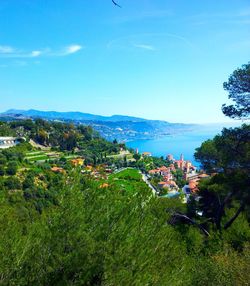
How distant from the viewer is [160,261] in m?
6.75

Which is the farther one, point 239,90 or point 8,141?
point 8,141

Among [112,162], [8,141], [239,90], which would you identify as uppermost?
[239,90]

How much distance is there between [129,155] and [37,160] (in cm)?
3208

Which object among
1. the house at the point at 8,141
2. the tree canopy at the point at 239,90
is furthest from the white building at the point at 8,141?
the tree canopy at the point at 239,90

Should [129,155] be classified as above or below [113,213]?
below

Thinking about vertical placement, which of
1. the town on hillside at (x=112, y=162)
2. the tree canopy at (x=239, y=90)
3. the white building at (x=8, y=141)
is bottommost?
the town on hillside at (x=112, y=162)

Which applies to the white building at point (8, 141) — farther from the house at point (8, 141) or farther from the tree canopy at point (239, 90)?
the tree canopy at point (239, 90)

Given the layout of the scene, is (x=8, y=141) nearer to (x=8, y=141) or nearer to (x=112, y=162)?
(x=8, y=141)

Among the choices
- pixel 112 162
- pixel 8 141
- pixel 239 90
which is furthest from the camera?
pixel 112 162

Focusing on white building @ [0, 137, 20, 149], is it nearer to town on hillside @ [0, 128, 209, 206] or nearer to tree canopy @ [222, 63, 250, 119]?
town on hillside @ [0, 128, 209, 206]

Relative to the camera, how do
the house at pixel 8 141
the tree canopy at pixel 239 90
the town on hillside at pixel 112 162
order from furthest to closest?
the house at pixel 8 141
the town on hillside at pixel 112 162
the tree canopy at pixel 239 90

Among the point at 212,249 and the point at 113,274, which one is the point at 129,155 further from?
the point at 113,274

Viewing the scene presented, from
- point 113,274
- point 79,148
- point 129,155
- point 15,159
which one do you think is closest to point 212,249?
point 113,274


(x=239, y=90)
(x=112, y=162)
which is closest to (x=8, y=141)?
(x=112, y=162)
